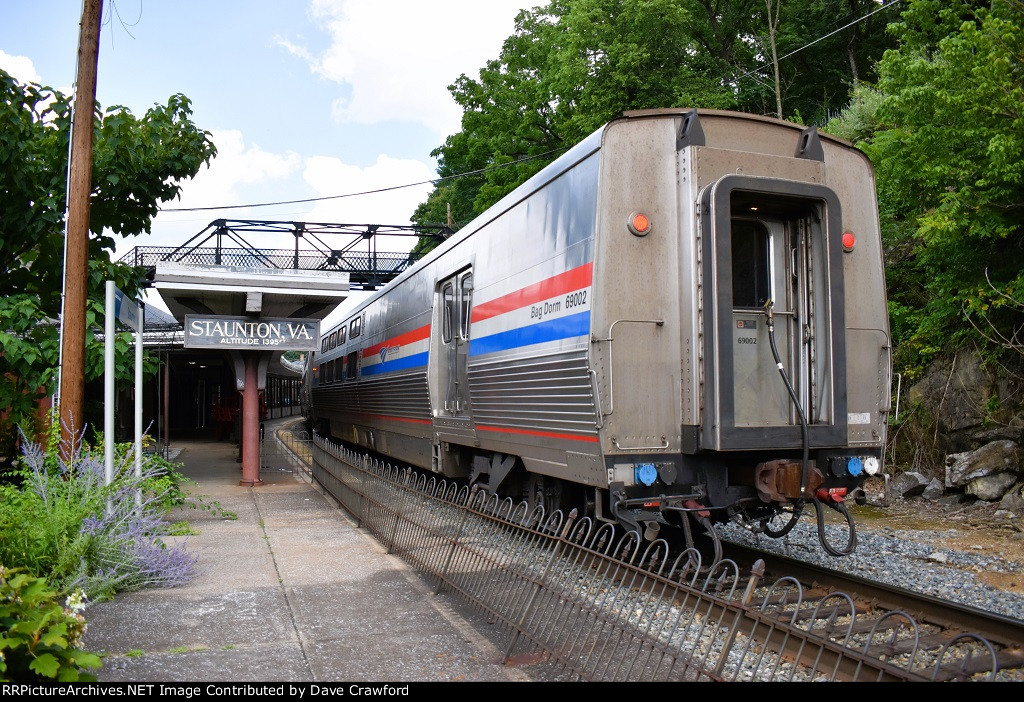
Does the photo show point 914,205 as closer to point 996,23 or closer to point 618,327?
point 996,23

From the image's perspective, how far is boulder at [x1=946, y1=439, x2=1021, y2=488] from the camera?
10.8 metres

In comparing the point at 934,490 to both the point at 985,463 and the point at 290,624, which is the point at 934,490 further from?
the point at 290,624

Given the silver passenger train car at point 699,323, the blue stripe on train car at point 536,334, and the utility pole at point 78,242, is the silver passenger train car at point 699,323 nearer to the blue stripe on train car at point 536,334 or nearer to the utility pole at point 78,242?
the blue stripe on train car at point 536,334

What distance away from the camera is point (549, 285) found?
6.97 metres

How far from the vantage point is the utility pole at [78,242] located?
784 cm

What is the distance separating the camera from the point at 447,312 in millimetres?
10305

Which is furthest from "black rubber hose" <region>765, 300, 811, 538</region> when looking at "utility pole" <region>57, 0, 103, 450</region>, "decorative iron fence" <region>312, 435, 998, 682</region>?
"utility pole" <region>57, 0, 103, 450</region>

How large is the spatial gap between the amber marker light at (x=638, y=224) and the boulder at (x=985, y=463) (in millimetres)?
7245

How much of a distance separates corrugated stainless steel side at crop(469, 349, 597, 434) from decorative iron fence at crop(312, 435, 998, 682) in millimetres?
913

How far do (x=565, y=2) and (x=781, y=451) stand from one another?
24188 millimetres

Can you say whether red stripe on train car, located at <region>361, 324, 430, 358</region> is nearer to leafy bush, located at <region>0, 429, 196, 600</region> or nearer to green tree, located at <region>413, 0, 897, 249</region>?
leafy bush, located at <region>0, 429, 196, 600</region>

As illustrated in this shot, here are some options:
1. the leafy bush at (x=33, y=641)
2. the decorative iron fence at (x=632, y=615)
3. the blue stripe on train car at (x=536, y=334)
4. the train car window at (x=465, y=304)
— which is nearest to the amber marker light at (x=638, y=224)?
the blue stripe on train car at (x=536, y=334)

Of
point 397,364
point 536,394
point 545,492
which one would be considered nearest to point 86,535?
point 536,394

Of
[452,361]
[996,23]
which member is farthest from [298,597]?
[996,23]
